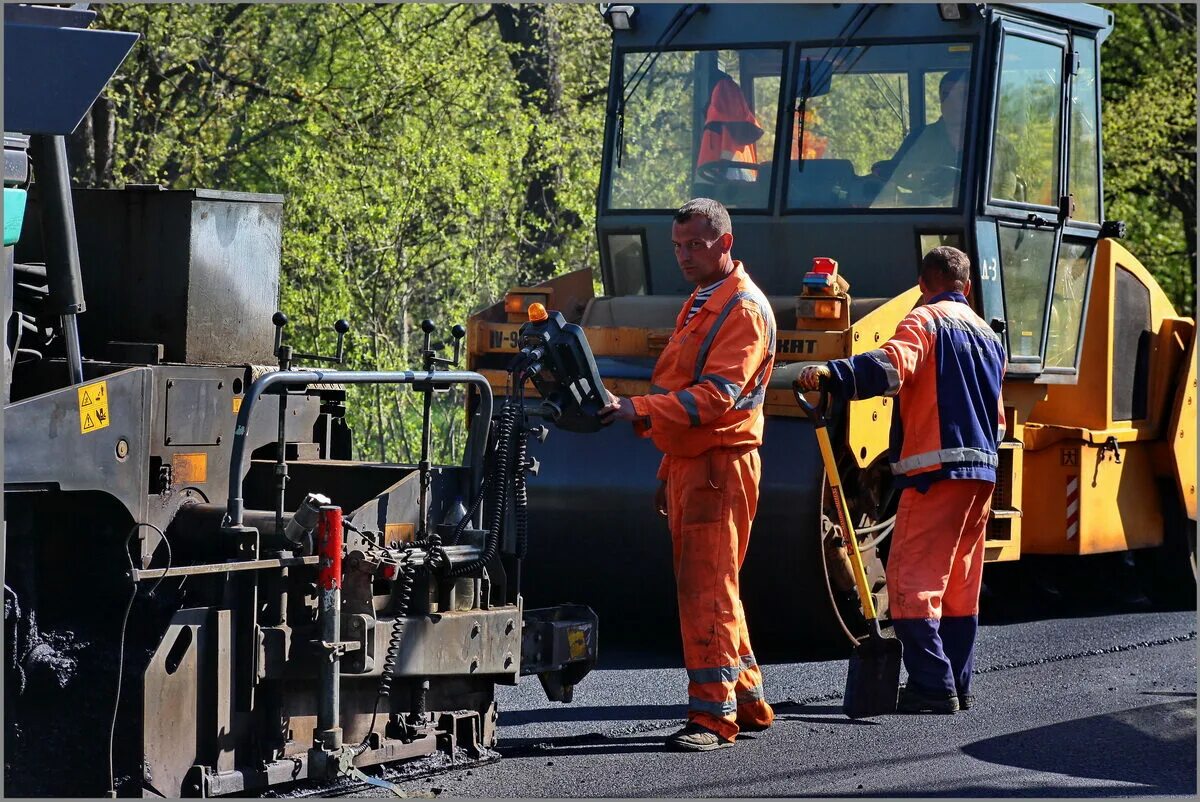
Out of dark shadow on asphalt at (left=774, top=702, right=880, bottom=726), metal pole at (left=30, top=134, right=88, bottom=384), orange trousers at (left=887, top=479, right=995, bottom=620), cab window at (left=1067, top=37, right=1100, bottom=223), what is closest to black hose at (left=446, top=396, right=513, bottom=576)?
metal pole at (left=30, top=134, right=88, bottom=384)

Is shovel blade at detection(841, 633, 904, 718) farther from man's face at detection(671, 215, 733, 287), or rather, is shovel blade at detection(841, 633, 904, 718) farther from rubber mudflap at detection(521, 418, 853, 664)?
man's face at detection(671, 215, 733, 287)

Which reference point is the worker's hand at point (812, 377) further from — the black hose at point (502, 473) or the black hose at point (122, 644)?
the black hose at point (122, 644)

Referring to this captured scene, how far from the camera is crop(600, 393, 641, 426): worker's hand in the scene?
566cm

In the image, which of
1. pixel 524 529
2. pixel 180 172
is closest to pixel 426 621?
pixel 524 529

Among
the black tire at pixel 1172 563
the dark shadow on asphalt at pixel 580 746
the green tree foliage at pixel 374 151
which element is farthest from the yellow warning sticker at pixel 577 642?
the green tree foliage at pixel 374 151

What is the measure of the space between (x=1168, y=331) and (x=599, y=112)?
27.1 ft

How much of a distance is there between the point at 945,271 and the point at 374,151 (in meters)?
8.25

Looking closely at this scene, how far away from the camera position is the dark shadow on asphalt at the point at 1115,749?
5621mm

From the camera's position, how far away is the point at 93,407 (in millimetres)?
4762

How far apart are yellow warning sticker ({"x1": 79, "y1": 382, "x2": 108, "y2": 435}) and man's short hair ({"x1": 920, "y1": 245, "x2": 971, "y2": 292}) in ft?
10.9

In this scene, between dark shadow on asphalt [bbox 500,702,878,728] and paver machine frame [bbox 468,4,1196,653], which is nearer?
dark shadow on asphalt [bbox 500,702,878,728]

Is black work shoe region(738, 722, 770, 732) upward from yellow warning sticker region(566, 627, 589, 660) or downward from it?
downward

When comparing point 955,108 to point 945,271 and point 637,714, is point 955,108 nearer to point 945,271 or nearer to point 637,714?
point 945,271

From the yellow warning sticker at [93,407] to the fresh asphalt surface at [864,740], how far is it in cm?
140
